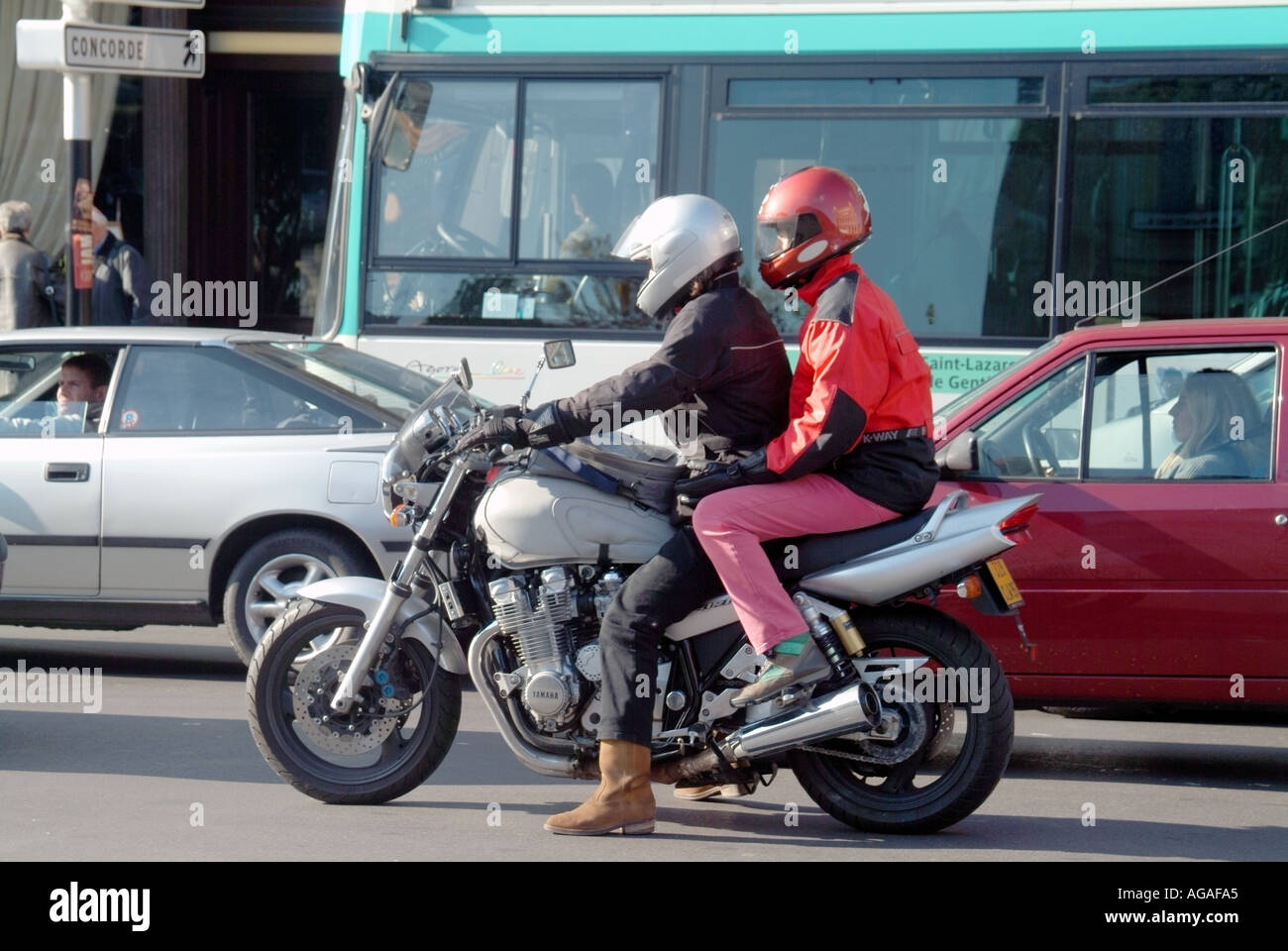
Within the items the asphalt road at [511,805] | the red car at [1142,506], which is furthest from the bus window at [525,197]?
the red car at [1142,506]

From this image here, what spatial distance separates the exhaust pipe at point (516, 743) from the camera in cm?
514

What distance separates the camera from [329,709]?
17.6 ft

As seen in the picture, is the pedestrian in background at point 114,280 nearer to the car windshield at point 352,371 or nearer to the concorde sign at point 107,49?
the concorde sign at point 107,49

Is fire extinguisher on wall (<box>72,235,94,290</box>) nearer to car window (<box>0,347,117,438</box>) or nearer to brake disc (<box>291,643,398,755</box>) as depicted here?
car window (<box>0,347,117,438</box>)

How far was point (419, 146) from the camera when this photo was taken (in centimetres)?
955

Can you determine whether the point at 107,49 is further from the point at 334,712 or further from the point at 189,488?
the point at 334,712

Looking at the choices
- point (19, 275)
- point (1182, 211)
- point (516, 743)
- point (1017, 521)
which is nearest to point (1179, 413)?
point (1017, 521)

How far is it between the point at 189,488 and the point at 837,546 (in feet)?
11.2

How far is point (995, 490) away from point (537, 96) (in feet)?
13.8

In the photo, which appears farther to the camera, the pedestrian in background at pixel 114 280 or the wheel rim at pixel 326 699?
the pedestrian in background at pixel 114 280

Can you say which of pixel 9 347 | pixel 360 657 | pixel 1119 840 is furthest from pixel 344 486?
pixel 1119 840

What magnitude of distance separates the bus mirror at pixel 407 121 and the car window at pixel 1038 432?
435 cm
